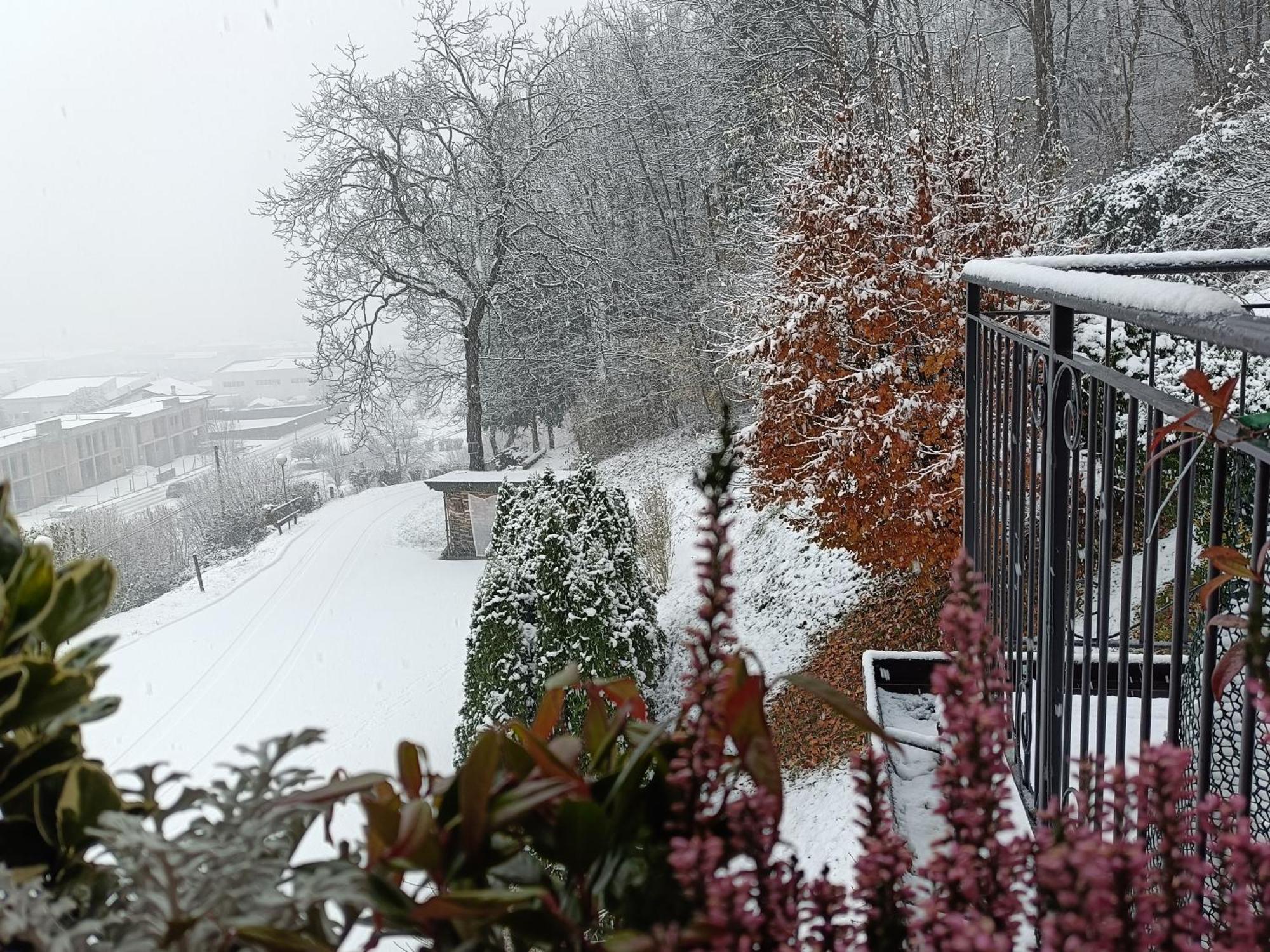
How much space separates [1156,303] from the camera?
725 millimetres

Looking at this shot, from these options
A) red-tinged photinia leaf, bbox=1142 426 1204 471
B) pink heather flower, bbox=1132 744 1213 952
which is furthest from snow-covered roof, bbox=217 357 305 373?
pink heather flower, bbox=1132 744 1213 952

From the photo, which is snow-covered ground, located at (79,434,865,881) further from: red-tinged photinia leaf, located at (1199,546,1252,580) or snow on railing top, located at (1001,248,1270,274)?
red-tinged photinia leaf, located at (1199,546,1252,580)

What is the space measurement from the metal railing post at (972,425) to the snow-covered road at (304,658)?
4.98 meters

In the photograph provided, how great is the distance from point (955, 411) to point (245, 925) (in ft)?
16.2

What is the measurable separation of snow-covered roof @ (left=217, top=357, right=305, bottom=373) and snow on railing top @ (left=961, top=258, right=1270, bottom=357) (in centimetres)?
3321

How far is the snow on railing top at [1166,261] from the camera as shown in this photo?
1440mm

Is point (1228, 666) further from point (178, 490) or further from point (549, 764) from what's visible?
point (178, 490)

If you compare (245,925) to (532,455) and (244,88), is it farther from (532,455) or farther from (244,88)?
(244,88)

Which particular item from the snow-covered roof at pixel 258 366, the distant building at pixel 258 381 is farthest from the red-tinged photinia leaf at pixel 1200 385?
the snow-covered roof at pixel 258 366

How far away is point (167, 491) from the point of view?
20.8 meters

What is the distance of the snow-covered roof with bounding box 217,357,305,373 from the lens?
106 ft

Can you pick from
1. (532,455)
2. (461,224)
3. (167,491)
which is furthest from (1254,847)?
(167,491)

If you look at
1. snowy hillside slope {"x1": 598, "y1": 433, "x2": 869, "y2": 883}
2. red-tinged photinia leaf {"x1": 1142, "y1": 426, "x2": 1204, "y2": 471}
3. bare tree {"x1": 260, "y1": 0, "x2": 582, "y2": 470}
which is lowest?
snowy hillside slope {"x1": 598, "y1": 433, "x2": 869, "y2": 883}

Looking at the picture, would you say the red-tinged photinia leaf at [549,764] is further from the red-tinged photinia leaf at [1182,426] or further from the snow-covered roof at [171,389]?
the snow-covered roof at [171,389]
